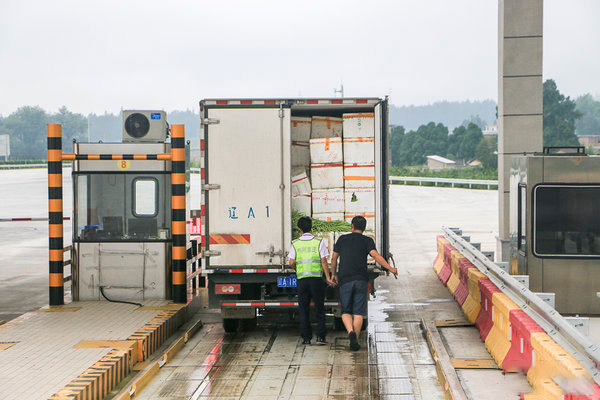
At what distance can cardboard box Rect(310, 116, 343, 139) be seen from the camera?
39.9 ft

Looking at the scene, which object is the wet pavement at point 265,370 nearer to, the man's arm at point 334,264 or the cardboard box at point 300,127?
the man's arm at point 334,264

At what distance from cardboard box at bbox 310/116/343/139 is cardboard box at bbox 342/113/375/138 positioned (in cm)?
44

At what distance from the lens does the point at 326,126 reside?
40.0ft

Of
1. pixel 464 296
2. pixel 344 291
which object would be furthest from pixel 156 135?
pixel 464 296

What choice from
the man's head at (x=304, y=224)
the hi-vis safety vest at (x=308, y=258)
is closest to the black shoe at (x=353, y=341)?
the hi-vis safety vest at (x=308, y=258)

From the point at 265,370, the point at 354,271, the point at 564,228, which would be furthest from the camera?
the point at 564,228

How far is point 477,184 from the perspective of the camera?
185ft

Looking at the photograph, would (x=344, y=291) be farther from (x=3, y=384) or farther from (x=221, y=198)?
(x=3, y=384)

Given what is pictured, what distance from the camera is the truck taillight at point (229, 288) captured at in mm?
11531

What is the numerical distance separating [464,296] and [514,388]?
5.29 meters

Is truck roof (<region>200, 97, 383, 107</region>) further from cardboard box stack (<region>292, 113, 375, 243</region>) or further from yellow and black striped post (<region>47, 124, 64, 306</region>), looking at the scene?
yellow and black striped post (<region>47, 124, 64, 306</region>)

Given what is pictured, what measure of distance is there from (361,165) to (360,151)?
0.64 feet

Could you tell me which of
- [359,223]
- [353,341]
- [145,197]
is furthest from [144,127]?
[353,341]

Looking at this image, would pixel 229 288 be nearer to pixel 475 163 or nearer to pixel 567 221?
pixel 567 221
